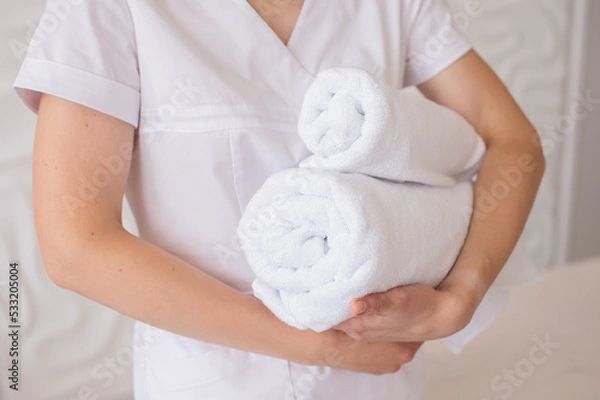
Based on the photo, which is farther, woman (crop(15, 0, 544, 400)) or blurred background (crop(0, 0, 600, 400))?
blurred background (crop(0, 0, 600, 400))

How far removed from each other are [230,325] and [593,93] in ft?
5.27

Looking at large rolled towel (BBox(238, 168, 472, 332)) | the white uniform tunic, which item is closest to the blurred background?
the white uniform tunic

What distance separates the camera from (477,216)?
0.81m

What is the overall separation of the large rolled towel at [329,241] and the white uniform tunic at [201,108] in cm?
10

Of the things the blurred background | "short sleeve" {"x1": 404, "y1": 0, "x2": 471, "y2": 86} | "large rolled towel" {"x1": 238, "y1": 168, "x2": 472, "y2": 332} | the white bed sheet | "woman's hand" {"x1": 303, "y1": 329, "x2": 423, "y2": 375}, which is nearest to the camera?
"large rolled towel" {"x1": 238, "y1": 168, "x2": 472, "y2": 332}

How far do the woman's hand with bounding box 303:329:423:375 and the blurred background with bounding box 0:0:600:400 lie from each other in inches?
24.6

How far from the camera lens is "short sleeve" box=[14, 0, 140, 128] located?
0.66 meters

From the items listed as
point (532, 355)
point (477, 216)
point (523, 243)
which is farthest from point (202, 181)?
point (523, 243)

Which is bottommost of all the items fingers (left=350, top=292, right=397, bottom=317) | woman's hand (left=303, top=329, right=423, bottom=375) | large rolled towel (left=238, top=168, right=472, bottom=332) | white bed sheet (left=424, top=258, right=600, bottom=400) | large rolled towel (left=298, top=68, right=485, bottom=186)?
white bed sheet (left=424, top=258, right=600, bottom=400)

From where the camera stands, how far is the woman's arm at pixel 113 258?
0.65m

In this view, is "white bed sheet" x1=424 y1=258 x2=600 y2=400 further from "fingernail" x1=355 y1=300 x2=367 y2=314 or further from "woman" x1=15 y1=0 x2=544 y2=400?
"fingernail" x1=355 y1=300 x2=367 y2=314

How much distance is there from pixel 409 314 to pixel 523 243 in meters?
1.08

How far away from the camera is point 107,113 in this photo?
671mm

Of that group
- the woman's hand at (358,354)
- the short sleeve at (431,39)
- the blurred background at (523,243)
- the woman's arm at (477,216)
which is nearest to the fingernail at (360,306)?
the woman's arm at (477,216)
